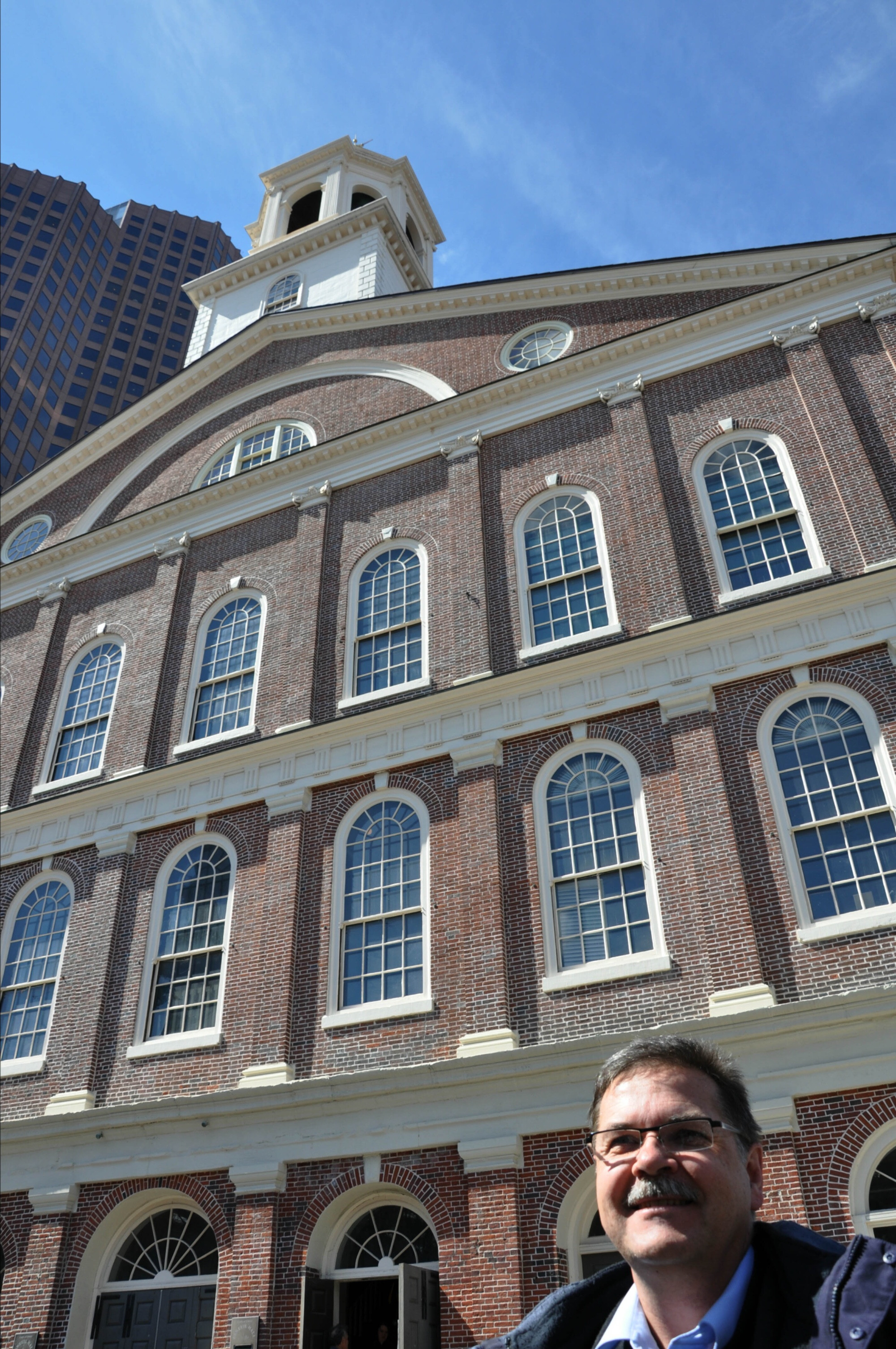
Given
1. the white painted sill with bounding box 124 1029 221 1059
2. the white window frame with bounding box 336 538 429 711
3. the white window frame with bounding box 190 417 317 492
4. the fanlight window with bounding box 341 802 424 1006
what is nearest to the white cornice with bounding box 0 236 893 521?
the white window frame with bounding box 190 417 317 492

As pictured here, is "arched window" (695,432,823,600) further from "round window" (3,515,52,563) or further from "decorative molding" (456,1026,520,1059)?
"round window" (3,515,52,563)

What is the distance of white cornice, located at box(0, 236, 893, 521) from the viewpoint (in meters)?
18.4

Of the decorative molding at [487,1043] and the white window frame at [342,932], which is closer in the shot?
the decorative molding at [487,1043]

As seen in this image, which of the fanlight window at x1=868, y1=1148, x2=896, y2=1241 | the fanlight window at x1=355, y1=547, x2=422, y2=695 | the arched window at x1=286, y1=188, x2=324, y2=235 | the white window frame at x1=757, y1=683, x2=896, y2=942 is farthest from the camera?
the arched window at x1=286, y1=188, x2=324, y2=235

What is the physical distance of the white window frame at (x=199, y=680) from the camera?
1877cm

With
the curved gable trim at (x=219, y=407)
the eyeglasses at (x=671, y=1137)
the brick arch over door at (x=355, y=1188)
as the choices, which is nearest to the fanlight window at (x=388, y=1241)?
the brick arch over door at (x=355, y=1188)

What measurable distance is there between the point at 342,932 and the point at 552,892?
3.34 metres

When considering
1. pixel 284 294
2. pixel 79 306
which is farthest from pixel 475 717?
pixel 79 306

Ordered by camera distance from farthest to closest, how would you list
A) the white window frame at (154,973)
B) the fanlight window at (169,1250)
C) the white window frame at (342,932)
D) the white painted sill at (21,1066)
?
the white painted sill at (21,1066) → the white window frame at (154,973) → the white window frame at (342,932) → the fanlight window at (169,1250)

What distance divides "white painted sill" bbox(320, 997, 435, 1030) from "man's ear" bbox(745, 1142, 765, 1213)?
11.8m

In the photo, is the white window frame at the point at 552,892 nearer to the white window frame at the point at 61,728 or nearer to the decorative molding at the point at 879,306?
the decorative molding at the point at 879,306

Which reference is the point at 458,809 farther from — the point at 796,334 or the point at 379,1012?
the point at 796,334

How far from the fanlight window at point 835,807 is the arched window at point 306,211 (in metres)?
27.0

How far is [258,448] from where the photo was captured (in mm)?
23438
